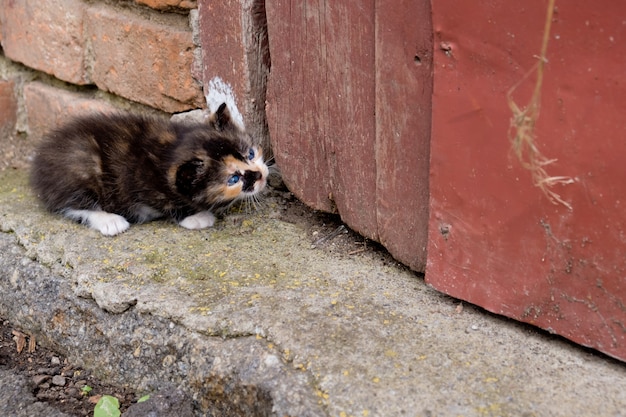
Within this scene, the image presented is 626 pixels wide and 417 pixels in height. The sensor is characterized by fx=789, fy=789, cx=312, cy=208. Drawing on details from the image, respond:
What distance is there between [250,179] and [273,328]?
0.99 meters

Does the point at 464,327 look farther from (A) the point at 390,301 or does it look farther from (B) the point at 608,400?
(B) the point at 608,400

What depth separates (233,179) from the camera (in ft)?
10.7

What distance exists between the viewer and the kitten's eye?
10.7 feet

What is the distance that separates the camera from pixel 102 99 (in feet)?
12.4

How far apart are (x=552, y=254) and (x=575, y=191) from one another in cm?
22

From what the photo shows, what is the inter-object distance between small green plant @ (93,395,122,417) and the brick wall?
4.03 ft

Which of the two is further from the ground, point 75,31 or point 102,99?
point 75,31

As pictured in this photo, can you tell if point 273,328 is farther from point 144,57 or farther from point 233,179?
point 144,57

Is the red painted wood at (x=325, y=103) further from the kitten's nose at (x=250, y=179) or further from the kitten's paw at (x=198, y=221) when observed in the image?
the kitten's paw at (x=198, y=221)

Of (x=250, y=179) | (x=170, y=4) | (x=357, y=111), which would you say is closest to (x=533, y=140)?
(x=357, y=111)

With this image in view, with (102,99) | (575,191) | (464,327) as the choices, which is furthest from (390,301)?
(102,99)

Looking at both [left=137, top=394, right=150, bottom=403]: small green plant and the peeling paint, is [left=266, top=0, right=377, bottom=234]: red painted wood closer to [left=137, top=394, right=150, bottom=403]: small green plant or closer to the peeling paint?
the peeling paint

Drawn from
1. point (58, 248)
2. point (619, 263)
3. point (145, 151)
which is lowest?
point (58, 248)

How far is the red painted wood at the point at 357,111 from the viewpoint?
241 centimetres
